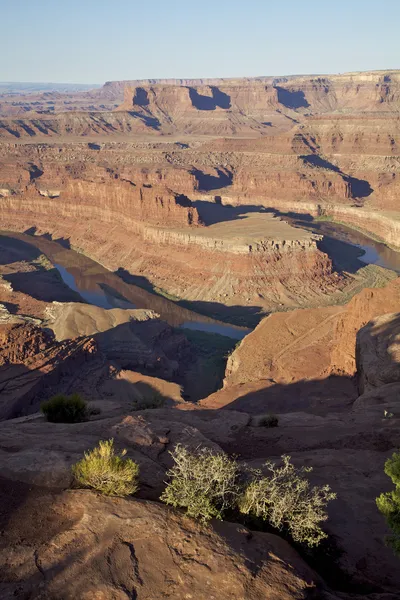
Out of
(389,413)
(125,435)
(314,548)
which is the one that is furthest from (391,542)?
(389,413)

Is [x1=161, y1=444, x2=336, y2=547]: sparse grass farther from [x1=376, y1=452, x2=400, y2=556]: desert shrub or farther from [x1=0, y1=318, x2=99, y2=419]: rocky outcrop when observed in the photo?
[x1=0, y1=318, x2=99, y2=419]: rocky outcrop

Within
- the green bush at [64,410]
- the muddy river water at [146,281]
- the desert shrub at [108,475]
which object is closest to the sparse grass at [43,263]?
the muddy river water at [146,281]

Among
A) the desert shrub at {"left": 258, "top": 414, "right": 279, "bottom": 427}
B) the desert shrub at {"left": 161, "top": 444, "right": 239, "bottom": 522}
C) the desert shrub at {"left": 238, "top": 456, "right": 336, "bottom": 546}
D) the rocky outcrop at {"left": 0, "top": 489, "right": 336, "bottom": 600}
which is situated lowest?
the desert shrub at {"left": 258, "top": 414, "right": 279, "bottom": 427}

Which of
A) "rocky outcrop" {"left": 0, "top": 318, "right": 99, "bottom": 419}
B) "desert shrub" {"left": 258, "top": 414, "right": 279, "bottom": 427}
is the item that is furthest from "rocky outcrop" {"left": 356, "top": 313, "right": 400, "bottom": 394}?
"rocky outcrop" {"left": 0, "top": 318, "right": 99, "bottom": 419}

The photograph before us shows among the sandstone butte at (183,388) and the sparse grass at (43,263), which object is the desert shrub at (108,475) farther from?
the sparse grass at (43,263)

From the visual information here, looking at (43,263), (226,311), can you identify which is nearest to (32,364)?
(226,311)

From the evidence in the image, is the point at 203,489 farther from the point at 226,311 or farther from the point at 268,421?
the point at 226,311
